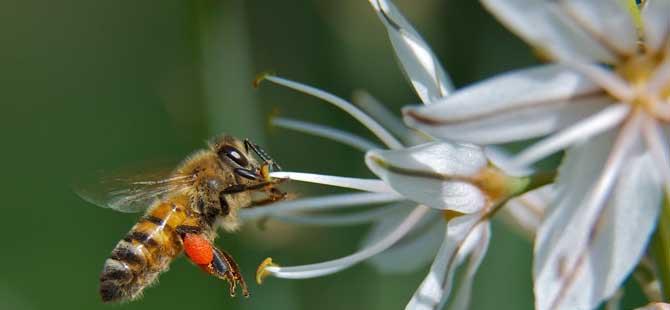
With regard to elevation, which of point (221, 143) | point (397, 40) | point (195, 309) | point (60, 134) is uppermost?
point (397, 40)

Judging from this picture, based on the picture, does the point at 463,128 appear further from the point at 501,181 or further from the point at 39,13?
the point at 39,13

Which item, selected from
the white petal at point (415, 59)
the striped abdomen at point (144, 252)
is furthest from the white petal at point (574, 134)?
the striped abdomen at point (144, 252)

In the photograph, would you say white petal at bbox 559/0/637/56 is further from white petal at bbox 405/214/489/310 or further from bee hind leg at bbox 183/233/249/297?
bee hind leg at bbox 183/233/249/297

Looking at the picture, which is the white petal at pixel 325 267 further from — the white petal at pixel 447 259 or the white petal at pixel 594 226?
the white petal at pixel 594 226

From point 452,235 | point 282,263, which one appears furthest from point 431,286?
point 282,263

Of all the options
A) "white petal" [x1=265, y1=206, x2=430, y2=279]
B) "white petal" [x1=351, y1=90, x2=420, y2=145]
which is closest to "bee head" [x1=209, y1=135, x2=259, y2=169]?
"white petal" [x1=265, y1=206, x2=430, y2=279]

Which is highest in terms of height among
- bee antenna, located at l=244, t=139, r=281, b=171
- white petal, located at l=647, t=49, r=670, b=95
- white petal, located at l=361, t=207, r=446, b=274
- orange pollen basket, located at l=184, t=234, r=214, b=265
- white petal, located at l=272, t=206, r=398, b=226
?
white petal, located at l=647, t=49, r=670, b=95
